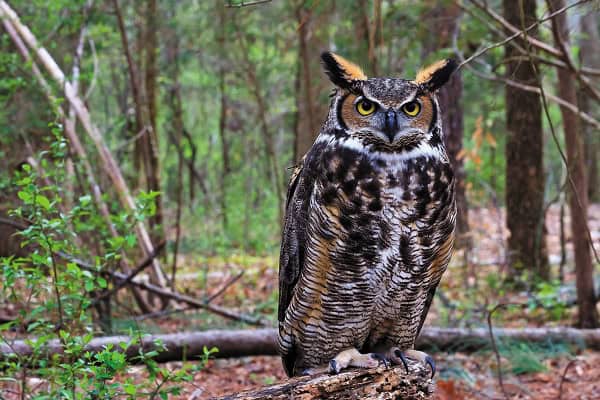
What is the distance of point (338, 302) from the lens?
8.90ft

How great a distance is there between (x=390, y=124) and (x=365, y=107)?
147 mm

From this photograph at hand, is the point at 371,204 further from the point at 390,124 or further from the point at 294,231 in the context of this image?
the point at 294,231

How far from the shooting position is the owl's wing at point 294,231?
2.83 m

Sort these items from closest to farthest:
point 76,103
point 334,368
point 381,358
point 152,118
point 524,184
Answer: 1. point 334,368
2. point 381,358
3. point 76,103
4. point 524,184
5. point 152,118

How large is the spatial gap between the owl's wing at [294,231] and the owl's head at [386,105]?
1.20ft

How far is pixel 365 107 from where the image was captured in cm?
252

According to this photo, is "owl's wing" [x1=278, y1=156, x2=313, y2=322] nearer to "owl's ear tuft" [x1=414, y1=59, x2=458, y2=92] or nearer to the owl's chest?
the owl's chest

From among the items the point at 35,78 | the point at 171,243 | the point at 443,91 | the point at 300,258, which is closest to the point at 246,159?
the point at 171,243

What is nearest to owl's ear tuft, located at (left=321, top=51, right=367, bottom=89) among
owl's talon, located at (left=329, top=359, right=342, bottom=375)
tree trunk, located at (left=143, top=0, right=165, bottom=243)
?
owl's talon, located at (left=329, top=359, right=342, bottom=375)

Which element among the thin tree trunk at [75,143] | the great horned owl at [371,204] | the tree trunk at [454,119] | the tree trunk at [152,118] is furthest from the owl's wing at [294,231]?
the tree trunk at [454,119]

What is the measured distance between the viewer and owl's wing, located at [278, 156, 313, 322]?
111 inches

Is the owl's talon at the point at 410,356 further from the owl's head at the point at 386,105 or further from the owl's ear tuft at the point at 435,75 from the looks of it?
the owl's ear tuft at the point at 435,75

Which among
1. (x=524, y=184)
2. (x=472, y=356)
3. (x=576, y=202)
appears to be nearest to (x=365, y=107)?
(x=576, y=202)

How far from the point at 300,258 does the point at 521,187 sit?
521cm
